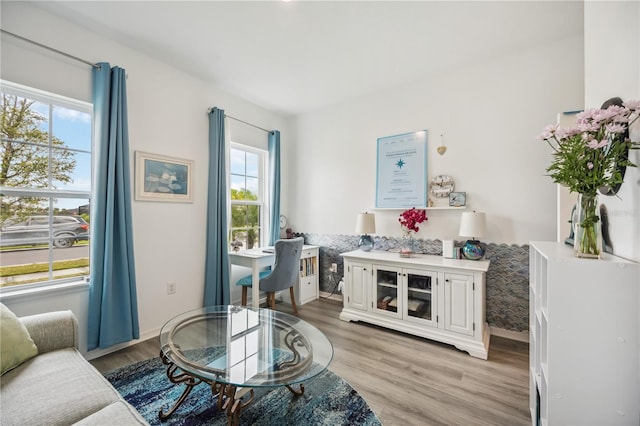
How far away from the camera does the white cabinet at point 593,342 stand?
836 mm

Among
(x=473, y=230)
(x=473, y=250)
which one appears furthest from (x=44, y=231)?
(x=473, y=250)

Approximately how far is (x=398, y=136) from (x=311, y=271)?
2057mm

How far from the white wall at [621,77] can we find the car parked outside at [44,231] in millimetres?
3320

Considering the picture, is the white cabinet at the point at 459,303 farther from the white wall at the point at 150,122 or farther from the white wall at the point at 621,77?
the white wall at the point at 150,122

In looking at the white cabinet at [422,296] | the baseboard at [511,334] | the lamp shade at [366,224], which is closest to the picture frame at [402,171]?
the lamp shade at [366,224]

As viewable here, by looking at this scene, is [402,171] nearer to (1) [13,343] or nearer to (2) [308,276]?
(2) [308,276]

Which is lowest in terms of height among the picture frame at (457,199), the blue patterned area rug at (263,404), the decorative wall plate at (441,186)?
the blue patterned area rug at (263,404)

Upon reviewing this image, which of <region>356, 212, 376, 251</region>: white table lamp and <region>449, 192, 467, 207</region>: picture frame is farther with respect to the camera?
<region>356, 212, 376, 251</region>: white table lamp

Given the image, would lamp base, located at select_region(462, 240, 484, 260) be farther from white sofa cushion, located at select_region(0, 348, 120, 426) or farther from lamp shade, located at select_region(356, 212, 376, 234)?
white sofa cushion, located at select_region(0, 348, 120, 426)

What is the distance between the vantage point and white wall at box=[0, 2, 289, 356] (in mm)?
1920

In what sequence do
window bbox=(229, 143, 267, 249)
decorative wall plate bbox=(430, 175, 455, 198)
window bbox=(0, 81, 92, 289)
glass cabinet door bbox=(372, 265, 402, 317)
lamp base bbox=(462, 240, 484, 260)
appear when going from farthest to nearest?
window bbox=(229, 143, 267, 249) → decorative wall plate bbox=(430, 175, 455, 198) → glass cabinet door bbox=(372, 265, 402, 317) → lamp base bbox=(462, 240, 484, 260) → window bbox=(0, 81, 92, 289)

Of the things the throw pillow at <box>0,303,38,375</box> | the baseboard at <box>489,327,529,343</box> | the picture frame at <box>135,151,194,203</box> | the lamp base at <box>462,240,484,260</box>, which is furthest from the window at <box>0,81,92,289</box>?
the baseboard at <box>489,327,529,343</box>

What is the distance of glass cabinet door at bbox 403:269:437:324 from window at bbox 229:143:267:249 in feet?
6.68

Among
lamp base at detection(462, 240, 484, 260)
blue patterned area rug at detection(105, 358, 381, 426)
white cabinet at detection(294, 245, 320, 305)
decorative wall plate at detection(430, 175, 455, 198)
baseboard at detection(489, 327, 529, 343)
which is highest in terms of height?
decorative wall plate at detection(430, 175, 455, 198)
